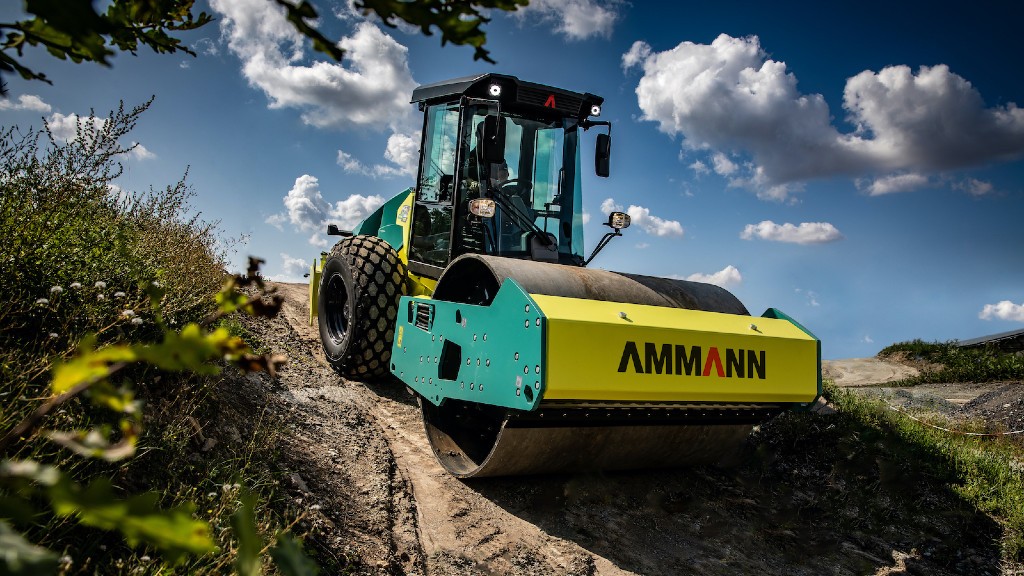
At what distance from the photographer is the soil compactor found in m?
3.67

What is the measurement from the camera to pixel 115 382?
316cm

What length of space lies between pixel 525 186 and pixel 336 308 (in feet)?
7.96

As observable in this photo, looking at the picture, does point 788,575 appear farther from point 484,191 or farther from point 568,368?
point 484,191

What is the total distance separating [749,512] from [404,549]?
A: 2423 millimetres

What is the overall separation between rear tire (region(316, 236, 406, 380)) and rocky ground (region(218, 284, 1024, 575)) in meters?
0.45

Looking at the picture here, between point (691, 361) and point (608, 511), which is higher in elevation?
point (691, 361)

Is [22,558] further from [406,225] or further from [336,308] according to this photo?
[336,308]

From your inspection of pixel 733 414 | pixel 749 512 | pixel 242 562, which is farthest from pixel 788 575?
pixel 242 562

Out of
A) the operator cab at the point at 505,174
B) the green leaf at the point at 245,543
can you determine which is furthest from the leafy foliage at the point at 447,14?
the operator cab at the point at 505,174

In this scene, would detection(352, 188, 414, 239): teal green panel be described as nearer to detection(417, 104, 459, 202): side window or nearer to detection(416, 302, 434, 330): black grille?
detection(417, 104, 459, 202): side window

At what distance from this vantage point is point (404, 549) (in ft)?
11.5

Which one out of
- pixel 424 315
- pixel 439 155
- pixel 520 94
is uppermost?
pixel 520 94

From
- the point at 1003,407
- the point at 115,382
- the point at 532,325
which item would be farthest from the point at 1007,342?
the point at 115,382

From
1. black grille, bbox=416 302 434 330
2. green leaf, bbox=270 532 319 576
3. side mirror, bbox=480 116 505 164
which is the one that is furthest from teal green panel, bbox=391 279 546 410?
green leaf, bbox=270 532 319 576
